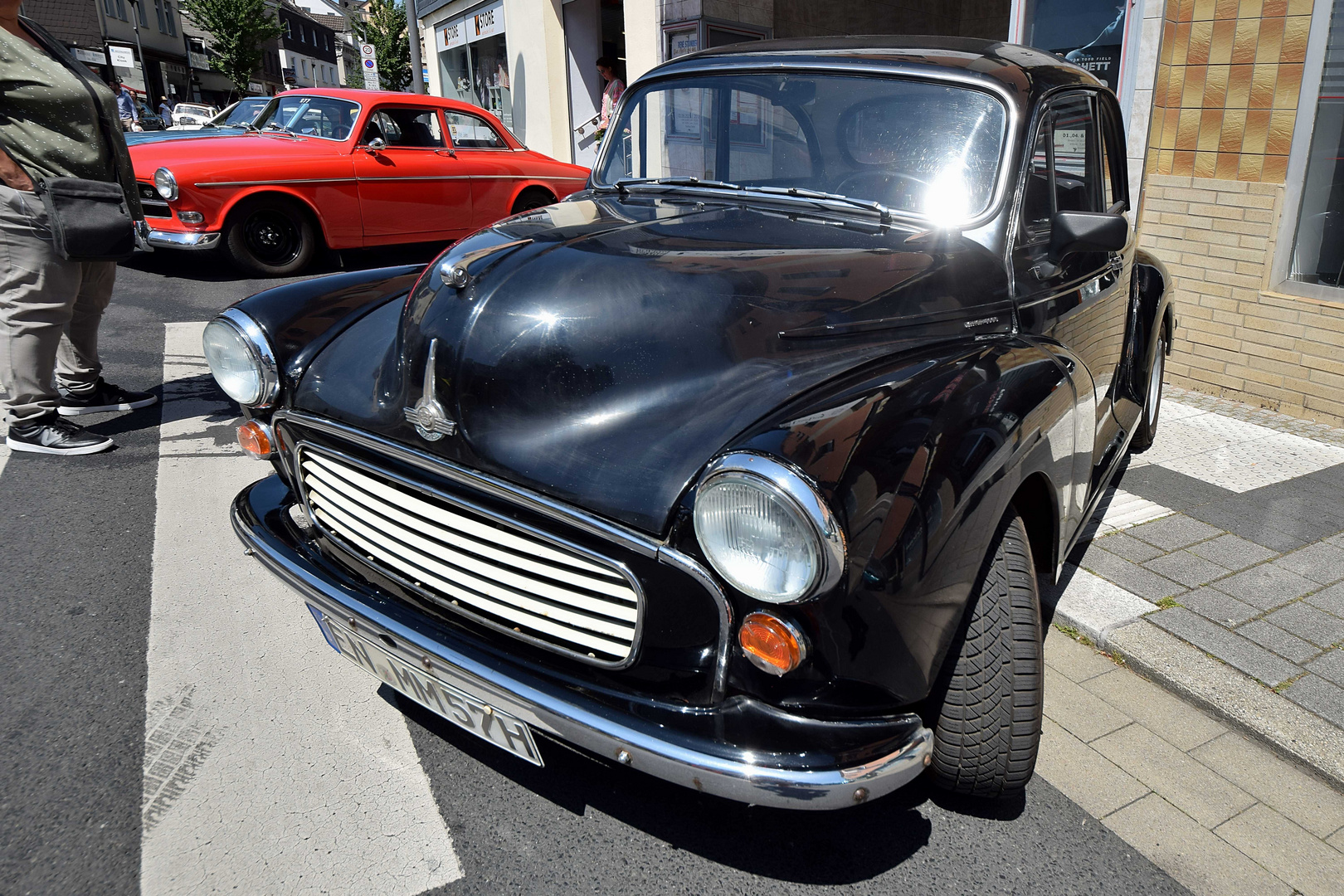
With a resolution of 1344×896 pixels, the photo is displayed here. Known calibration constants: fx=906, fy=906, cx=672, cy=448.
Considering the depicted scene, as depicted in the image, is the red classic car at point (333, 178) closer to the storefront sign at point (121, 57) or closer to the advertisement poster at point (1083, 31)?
the advertisement poster at point (1083, 31)

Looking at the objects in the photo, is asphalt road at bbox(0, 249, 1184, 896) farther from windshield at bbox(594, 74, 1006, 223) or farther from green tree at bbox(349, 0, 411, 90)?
green tree at bbox(349, 0, 411, 90)

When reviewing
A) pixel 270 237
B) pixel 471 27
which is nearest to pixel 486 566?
pixel 270 237

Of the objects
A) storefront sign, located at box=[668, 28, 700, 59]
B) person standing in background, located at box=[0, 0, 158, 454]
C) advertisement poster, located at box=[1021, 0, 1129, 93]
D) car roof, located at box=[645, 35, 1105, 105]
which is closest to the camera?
car roof, located at box=[645, 35, 1105, 105]

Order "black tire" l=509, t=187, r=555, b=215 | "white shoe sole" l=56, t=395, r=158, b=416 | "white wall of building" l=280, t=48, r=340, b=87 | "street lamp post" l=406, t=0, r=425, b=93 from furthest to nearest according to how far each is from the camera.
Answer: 1. "white wall of building" l=280, t=48, r=340, b=87
2. "street lamp post" l=406, t=0, r=425, b=93
3. "black tire" l=509, t=187, r=555, b=215
4. "white shoe sole" l=56, t=395, r=158, b=416

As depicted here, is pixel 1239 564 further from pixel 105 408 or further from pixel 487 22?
pixel 487 22

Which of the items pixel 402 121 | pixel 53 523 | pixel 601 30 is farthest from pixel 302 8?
pixel 53 523

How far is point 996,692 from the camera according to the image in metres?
1.96

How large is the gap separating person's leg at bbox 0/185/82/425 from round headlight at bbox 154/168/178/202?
135 inches

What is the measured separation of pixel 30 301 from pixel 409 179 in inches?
184

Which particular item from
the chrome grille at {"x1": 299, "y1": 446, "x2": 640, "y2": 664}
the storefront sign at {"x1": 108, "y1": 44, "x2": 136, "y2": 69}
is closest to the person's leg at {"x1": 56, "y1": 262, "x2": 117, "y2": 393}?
the chrome grille at {"x1": 299, "y1": 446, "x2": 640, "y2": 664}

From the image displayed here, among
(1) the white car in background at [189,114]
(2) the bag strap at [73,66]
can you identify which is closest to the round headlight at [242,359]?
(2) the bag strap at [73,66]

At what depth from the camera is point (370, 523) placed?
7.07ft

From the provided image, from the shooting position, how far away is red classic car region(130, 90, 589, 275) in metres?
7.27

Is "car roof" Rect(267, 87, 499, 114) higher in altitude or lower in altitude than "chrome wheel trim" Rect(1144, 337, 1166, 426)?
higher
